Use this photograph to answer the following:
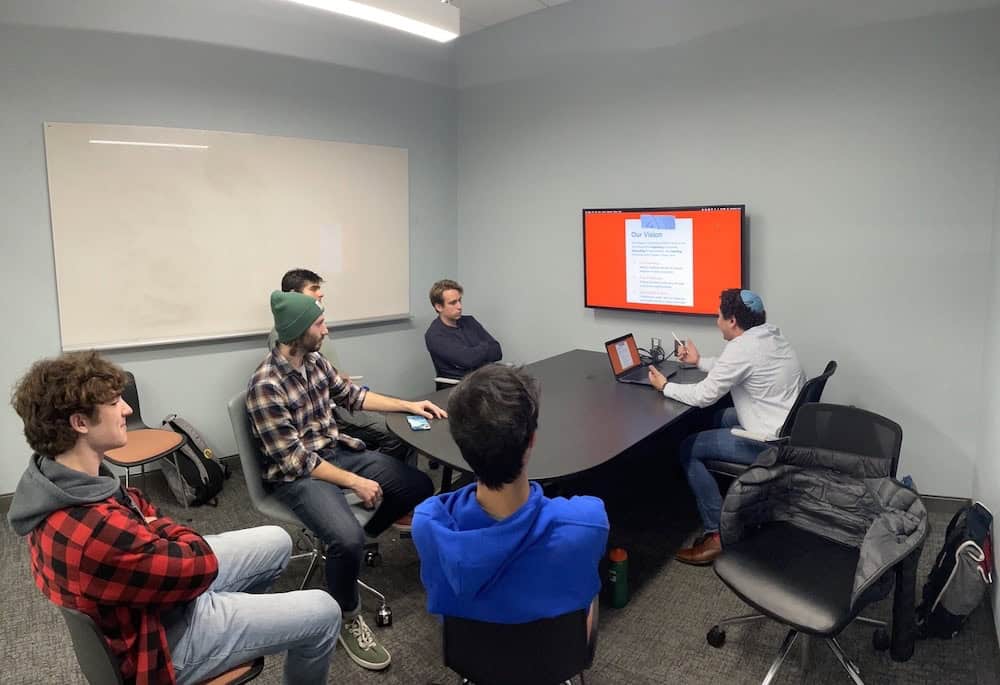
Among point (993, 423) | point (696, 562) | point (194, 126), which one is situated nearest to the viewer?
point (993, 423)

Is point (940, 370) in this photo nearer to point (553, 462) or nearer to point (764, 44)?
point (764, 44)

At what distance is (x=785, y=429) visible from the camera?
104 inches

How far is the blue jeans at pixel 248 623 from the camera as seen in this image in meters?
1.47

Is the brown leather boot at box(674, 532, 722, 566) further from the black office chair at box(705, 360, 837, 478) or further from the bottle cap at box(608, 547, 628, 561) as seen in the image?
the bottle cap at box(608, 547, 628, 561)

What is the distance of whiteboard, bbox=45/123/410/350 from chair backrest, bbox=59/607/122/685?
2.55 meters

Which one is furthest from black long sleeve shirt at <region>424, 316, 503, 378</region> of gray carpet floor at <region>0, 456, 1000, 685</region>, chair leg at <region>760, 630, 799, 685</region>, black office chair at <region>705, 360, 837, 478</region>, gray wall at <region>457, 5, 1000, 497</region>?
chair leg at <region>760, 630, 799, 685</region>

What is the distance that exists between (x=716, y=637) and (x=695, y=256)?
7.45 feet

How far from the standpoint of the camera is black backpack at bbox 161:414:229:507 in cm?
338

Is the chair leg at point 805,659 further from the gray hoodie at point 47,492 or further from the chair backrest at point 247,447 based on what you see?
the gray hoodie at point 47,492

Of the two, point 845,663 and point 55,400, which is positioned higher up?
point 55,400

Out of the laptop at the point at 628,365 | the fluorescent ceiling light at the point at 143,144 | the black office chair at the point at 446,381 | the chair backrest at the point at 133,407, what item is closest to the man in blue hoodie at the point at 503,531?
the laptop at the point at 628,365

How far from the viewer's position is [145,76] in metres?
3.41

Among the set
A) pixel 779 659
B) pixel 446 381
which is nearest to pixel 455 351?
pixel 446 381

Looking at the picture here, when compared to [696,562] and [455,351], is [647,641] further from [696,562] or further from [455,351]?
[455,351]
